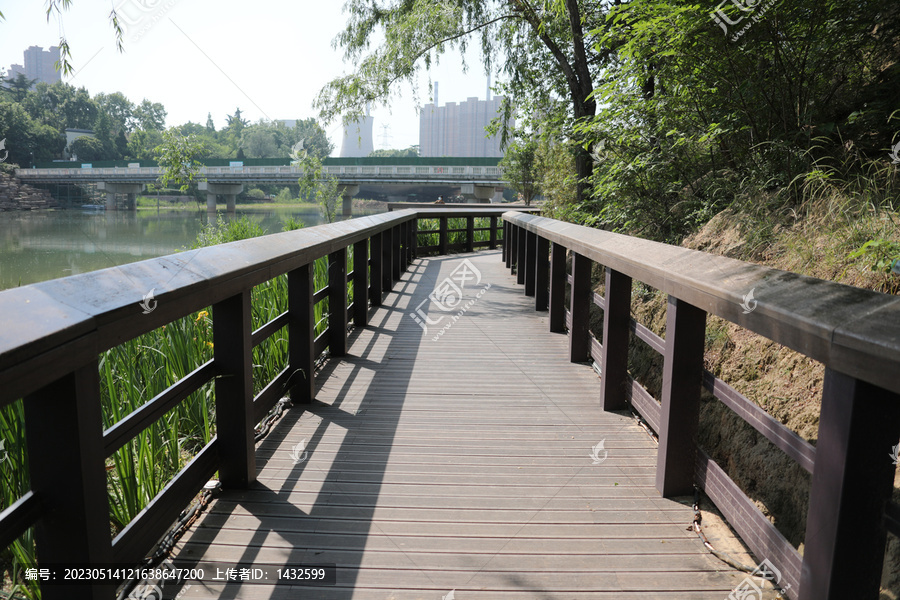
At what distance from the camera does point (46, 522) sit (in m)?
1.46

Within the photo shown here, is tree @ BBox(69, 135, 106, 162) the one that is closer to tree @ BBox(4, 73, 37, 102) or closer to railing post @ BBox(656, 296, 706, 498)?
tree @ BBox(4, 73, 37, 102)

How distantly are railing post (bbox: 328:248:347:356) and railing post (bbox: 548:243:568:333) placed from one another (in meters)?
2.13

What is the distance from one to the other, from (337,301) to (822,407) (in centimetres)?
381

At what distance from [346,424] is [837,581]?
2586 millimetres

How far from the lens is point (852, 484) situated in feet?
4.58

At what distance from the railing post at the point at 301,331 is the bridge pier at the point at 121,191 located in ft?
141

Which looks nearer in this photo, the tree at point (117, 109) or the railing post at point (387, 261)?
the railing post at point (387, 261)

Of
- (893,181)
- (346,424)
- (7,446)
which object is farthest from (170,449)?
(893,181)

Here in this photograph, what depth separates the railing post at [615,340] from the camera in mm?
3592

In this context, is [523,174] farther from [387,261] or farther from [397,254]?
[387,261]

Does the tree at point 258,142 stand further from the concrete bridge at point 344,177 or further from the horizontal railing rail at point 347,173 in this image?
the horizontal railing rail at point 347,173

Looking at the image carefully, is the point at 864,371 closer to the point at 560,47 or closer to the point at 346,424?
the point at 346,424

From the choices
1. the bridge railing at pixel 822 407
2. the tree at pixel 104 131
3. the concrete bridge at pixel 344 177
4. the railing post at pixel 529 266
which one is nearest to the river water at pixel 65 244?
the tree at pixel 104 131

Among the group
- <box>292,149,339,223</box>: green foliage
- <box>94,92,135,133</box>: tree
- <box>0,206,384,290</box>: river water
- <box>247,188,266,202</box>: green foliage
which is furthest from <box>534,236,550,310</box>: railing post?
<box>247,188,266,202</box>: green foliage
